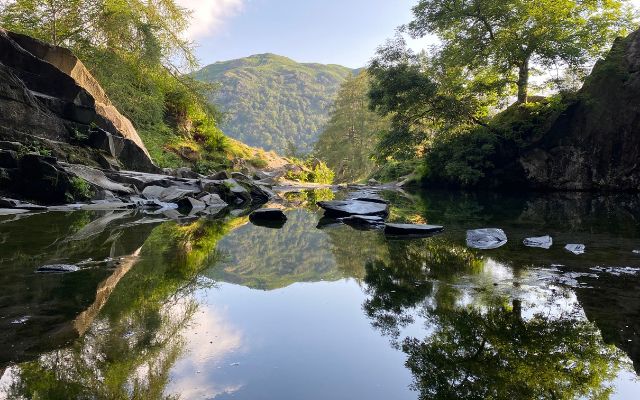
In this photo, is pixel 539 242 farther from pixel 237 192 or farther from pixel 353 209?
pixel 237 192

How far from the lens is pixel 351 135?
60.8 m

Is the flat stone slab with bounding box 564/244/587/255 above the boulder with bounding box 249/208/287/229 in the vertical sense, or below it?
above

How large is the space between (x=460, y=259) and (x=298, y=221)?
4987 millimetres

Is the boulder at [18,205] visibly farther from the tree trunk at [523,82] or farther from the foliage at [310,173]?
the foliage at [310,173]

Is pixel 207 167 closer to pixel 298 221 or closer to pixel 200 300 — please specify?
pixel 298 221

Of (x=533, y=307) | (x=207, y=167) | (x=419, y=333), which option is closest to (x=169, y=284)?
(x=419, y=333)

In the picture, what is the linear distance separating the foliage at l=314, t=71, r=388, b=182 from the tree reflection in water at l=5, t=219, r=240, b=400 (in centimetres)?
5278

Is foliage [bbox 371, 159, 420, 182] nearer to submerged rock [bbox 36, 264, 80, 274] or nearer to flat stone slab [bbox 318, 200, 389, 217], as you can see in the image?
flat stone slab [bbox 318, 200, 389, 217]

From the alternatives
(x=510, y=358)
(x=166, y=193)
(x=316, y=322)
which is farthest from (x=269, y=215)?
(x=510, y=358)

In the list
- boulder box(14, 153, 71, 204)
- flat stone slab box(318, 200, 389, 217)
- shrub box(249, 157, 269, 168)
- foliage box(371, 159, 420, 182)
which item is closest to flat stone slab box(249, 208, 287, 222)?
flat stone slab box(318, 200, 389, 217)

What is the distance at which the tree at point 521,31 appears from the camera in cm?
1888

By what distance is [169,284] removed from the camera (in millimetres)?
3693

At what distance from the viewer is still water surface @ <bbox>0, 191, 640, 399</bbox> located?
197cm

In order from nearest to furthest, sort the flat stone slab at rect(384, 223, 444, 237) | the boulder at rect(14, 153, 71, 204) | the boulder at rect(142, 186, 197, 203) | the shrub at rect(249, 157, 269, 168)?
the flat stone slab at rect(384, 223, 444, 237)
the boulder at rect(14, 153, 71, 204)
the boulder at rect(142, 186, 197, 203)
the shrub at rect(249, 157, 269, 168)
